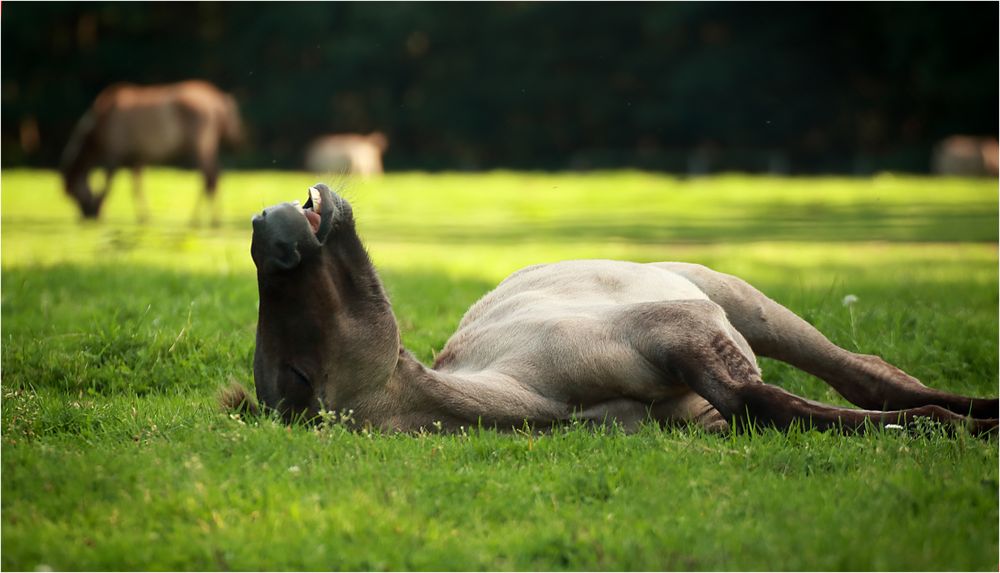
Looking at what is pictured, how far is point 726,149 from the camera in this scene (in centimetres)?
4419

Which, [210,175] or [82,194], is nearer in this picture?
[82,194]

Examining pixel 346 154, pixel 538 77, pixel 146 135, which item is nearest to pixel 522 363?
pixel 146 135

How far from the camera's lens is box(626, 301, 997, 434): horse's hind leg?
455cm

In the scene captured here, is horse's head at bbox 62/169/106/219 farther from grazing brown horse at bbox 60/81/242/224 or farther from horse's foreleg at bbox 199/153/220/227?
horse's foreleg at bbox 199/153/220/227

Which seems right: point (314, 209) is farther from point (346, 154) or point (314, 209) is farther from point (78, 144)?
point (346, 154)

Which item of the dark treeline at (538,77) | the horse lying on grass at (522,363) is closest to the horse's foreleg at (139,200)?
the horse lying on grass at (522,363)

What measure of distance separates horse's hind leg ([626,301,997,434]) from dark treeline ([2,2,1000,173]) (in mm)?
36223

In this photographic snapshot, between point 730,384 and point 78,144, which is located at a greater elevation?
point 730,384

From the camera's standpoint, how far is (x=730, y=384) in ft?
15.0

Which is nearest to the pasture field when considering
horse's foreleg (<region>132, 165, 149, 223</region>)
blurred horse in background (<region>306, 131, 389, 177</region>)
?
horse's foreleg (<region>132, 165, 149, 223</region>)

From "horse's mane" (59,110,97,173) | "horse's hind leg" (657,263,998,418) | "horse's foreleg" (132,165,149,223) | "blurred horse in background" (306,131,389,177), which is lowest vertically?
"blurred horse in background" (306,131,389,177)

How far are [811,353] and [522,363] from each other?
1.60m

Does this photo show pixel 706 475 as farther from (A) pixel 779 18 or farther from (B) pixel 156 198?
(A) pixel 779 18

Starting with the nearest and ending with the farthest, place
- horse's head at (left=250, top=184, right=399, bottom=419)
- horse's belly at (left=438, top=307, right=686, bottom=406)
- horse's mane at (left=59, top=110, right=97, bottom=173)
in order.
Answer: horse's head at (left=250, top=184, right=399, bottom=419)
horse's belly at (left=438, top=307, right=686, bottom=406)
horse's mane at (left=59, top=110, right=97, bottom=173)
